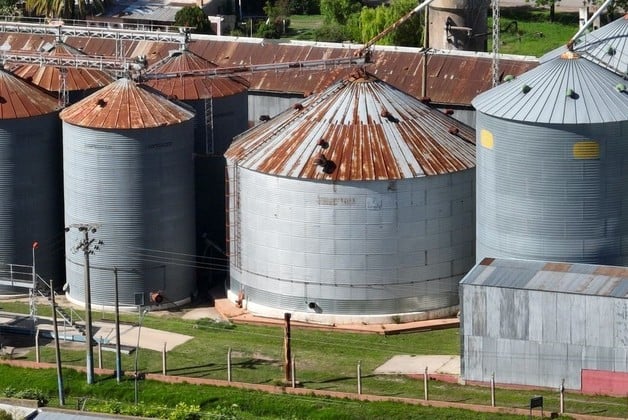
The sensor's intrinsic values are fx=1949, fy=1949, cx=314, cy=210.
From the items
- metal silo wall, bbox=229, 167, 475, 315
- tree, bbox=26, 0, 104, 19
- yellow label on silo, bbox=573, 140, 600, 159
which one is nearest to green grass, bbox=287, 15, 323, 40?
tree, bbox=26, 0, 104, 19

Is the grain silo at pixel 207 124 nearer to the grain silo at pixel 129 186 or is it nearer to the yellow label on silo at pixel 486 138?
the grain silo at pixel 129 186

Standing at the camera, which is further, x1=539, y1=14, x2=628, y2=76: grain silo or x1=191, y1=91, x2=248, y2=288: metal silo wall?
x1=191, y1=91, x2=248, y2=288: metal silo wall

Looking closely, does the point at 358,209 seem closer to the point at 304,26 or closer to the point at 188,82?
the point at 188,82

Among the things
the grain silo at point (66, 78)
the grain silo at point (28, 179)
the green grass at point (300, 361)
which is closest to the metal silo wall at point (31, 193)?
the grain silo at point (28, 179)

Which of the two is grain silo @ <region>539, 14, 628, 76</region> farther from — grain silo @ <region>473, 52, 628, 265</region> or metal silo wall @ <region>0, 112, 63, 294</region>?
metal silo wall @ <region>0, 112, 63, 294</region>

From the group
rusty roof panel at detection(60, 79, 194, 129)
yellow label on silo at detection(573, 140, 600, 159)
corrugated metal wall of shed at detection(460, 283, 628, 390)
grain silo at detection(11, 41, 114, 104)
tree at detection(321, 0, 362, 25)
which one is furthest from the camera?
tree at detection(321, 0, 362, 25)
